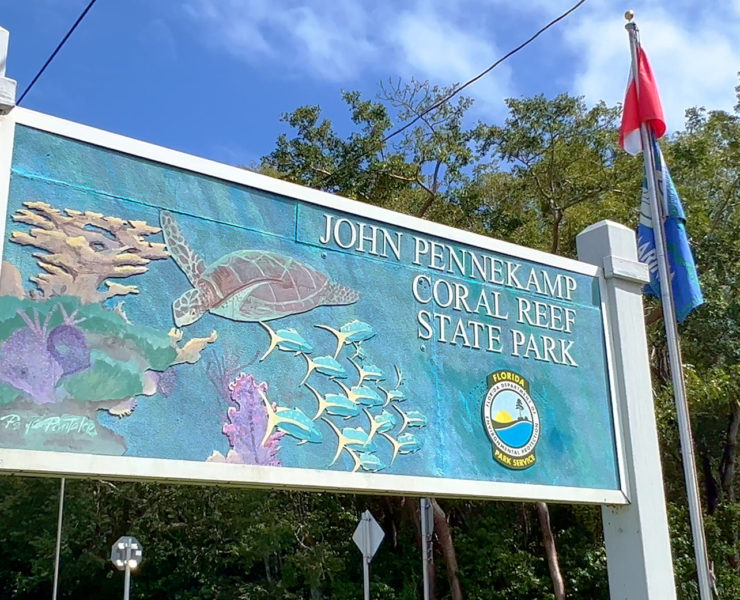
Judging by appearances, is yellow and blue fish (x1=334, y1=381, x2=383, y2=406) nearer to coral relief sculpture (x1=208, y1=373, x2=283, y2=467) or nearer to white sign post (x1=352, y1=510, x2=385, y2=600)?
coral relief sculpture (x1=208, y1=373, x2=283, y2=467)

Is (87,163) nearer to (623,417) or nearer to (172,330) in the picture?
(172,330)

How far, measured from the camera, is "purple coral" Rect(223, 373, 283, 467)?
20.0 ft

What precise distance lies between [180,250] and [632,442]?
15.1 ft

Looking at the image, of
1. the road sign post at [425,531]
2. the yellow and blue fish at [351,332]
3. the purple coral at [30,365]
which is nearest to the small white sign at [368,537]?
the road sign post at [425,531]

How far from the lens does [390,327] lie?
7.25 meters

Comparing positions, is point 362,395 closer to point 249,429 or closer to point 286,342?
point 286,342

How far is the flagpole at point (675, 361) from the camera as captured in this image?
806 cm

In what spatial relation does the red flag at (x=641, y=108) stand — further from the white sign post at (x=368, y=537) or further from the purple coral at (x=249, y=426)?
the white sign post at (x=368, y=537)

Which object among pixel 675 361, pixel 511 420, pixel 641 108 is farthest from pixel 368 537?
pixel 641 108

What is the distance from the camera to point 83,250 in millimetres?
5777

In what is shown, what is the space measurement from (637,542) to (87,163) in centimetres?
559

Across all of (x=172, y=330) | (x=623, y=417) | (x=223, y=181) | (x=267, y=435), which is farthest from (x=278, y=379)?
(x=623, y=417)

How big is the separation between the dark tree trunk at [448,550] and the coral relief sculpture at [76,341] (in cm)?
1245
